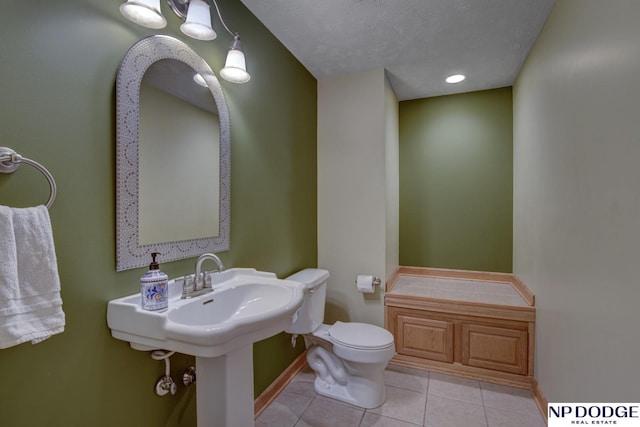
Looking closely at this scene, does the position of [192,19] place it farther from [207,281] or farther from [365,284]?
[365,284]

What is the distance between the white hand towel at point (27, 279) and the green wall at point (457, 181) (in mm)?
2899

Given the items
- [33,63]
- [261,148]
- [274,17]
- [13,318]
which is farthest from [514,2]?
[13,318]

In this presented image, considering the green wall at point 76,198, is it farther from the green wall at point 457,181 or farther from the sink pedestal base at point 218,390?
the green wall at point 457,181

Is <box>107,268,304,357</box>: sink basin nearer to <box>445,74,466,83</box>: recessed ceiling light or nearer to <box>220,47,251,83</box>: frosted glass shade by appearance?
<box>220,47,251,83</box>: frosted glass shade

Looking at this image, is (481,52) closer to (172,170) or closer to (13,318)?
(172,170)

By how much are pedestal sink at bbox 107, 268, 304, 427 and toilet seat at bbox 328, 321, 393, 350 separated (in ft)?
2.50

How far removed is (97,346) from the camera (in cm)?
99

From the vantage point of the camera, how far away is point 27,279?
0.75 meters

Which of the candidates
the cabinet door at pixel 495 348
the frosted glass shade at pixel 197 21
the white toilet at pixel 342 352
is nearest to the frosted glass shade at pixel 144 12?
the frosted glass shade at pixel 197 21

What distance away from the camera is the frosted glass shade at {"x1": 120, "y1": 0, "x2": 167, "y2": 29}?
98cm

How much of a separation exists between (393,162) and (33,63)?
2560 mm

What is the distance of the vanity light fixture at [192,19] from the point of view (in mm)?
1004

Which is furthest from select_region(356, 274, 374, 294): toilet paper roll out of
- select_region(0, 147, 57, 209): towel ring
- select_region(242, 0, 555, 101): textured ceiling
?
select_region(0, 147, 57, 209): towel ring

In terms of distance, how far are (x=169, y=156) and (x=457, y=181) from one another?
8.90 ft
